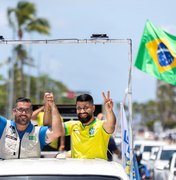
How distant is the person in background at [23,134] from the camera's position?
313 inches

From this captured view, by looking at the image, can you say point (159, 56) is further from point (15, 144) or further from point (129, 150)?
point (15, 144)

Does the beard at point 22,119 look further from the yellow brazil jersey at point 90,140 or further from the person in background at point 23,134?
the yellow brazil jersey at point 90,140

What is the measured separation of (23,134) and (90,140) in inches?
29.6

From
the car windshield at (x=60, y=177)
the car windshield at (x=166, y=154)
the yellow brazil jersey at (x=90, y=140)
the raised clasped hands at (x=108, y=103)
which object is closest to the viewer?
the car windshield at (x=60, y=177)

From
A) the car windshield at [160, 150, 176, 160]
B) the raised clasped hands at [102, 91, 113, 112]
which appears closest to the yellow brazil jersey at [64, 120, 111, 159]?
the raised clasped hands at [102, 91, 113, 112]

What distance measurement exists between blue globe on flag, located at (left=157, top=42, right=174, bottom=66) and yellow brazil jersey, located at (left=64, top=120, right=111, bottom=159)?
123 inches

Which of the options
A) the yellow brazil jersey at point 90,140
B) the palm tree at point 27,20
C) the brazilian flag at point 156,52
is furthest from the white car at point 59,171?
the palm tree at point 27,20

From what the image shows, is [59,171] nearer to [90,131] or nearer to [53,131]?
[53,131]

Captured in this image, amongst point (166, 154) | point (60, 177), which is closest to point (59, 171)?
point (60, 177)

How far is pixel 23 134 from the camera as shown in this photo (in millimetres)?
8078

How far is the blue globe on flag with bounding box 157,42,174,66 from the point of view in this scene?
445 inches

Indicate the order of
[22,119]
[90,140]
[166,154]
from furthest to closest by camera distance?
[166,154]
[90,140]
[22,119]

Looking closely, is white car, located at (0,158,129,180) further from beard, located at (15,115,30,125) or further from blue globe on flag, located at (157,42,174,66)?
blue globe on flag, located at (157,42,174,66)

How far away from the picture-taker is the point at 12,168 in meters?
6.39
